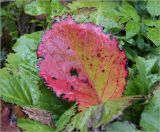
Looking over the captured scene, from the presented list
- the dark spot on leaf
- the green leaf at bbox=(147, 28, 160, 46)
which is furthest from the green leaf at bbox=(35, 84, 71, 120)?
the green leaf at bbox=(147, 28, 160, 46)

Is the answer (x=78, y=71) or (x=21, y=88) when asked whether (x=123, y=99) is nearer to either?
(x=78, y=71)

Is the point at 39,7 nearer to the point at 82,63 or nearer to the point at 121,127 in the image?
the point at 82,63

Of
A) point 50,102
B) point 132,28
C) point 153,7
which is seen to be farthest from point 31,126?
point 153,7

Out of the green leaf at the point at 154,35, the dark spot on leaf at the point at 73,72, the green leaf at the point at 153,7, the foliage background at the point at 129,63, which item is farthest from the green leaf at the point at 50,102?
the green leaf at the point at 153,7

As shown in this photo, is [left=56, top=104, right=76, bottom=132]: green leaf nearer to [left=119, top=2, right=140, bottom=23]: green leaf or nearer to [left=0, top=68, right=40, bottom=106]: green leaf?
[left=0, top=68, right=40, bottom=106]: green leaf

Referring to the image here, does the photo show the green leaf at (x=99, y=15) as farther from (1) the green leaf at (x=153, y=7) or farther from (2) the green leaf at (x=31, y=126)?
(2) the green leaf at (x=31, y=126)

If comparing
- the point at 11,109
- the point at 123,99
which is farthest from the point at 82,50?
the point at 11,109
